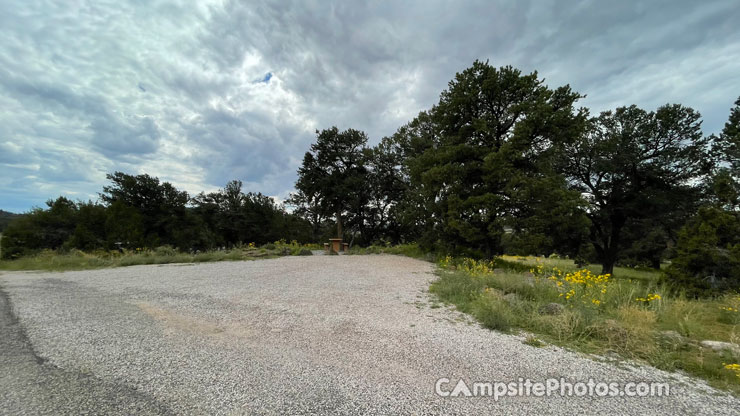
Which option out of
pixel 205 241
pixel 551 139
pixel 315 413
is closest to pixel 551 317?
pixel 315 413

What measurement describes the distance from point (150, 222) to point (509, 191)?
26.9 metres

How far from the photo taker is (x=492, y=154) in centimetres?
948

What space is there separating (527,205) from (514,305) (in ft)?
22.5

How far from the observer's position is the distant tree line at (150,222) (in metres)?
15.5

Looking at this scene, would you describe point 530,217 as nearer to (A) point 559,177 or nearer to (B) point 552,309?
(A) point 559,177

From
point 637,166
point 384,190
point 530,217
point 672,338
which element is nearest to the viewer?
point 672,338

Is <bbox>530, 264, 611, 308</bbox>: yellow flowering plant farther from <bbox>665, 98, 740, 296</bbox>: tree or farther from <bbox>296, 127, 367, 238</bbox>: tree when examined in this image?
<bbox>296, 127, 367, 238</bbox>: tree

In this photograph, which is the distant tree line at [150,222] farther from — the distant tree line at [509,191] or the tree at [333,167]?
the tree at [333,167]

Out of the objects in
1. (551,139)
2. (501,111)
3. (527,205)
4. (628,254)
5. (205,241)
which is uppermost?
(501,111)

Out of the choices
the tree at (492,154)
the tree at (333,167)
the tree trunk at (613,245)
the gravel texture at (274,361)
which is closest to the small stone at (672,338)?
the gravel texture at (274,361)

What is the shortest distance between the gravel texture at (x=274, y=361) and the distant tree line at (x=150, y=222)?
54.6 ft

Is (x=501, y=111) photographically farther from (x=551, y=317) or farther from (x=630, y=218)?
(x=630, y=218)

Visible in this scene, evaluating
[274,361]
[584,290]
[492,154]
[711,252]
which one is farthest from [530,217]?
[274,361]

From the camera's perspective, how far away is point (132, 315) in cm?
376
